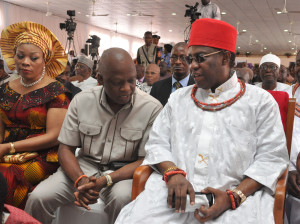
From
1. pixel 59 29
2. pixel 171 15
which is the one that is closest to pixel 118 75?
pixel 171 15

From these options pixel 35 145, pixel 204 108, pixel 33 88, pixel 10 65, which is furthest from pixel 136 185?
pixel 10 65

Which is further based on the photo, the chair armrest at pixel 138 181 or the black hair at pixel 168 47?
the black hair at pixel 168 47

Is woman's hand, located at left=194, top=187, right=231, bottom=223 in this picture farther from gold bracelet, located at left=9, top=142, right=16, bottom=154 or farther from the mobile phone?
gold bracelet, located at left=9, top=142, right=16, bottom=154

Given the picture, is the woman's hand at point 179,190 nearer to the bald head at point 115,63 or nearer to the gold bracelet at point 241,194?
the gold bracelet at point 241,194

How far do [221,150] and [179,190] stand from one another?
0.40 metres

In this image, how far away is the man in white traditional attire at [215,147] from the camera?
1.78 metres

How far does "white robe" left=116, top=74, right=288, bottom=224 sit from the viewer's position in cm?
181

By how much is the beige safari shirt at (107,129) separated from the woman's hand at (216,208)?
2.44ft

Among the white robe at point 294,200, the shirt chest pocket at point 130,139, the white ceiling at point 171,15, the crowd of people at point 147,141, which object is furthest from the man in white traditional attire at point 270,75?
the white ceiling at point 171,15

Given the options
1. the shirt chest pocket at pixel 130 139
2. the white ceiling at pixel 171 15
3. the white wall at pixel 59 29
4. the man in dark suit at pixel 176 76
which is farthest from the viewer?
the white wall at pixel 59 29

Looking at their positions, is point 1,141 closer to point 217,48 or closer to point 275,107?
point 217,48

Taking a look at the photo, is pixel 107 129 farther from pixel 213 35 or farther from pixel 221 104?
pixel 213 35

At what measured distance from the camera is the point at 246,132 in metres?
1.98

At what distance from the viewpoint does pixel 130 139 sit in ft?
7.65
